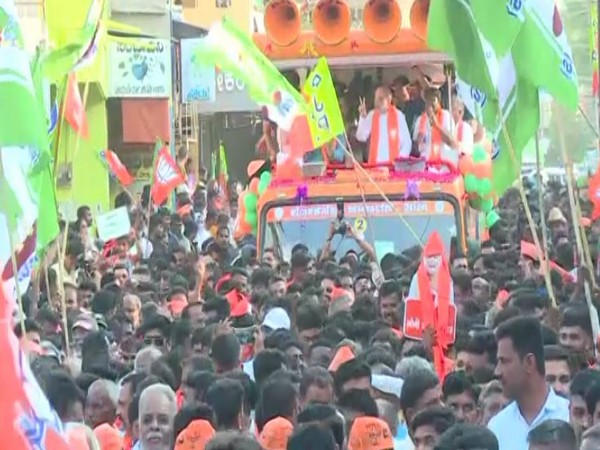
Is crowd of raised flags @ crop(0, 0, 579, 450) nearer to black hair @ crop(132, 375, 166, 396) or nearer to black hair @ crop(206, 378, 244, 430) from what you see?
black hair @ crop(132, 375, 166, 396)

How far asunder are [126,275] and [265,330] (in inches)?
145

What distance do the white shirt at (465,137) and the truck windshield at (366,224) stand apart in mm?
2316

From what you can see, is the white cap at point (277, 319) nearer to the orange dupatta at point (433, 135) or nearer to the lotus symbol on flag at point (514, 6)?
the lotus symbol on flag at point (514, 6)

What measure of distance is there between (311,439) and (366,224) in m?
8.30

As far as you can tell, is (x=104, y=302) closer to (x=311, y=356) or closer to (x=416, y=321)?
(x=416, y=321)

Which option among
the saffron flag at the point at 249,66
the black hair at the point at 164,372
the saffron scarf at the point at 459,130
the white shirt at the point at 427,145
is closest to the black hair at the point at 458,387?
the black hair at the point at 164,372

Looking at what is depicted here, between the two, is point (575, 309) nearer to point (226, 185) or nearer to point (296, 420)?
point (296, 420)

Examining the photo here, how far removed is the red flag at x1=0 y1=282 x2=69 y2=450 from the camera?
5.75 m

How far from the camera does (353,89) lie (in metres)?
17.5

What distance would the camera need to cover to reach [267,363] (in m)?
8.52

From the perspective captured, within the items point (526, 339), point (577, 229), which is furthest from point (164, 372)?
point (526, 339)

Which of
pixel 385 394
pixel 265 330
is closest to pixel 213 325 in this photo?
pixel 265 330

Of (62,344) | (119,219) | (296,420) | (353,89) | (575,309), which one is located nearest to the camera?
(296,420)

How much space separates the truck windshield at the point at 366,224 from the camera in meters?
14.4
